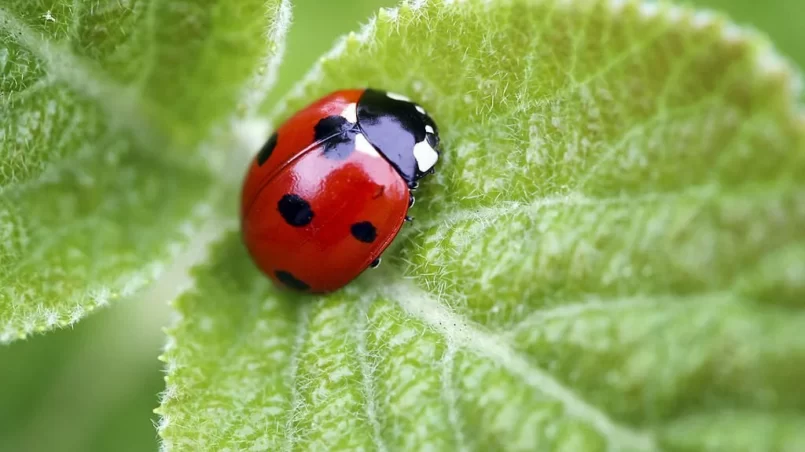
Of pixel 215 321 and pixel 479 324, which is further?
pixel 215 321

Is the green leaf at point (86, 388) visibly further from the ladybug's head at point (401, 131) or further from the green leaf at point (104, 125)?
the ladybug's head at point (401, 131)

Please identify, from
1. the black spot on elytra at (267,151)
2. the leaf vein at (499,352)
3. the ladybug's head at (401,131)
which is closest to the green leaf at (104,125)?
the black spot on elytra at (267,151)

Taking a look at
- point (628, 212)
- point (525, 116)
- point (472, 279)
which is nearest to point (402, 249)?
point (472, 279)

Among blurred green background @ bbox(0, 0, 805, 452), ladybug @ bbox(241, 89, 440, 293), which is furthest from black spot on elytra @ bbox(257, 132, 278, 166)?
blurred green background @ bbox(0, 0, 805, 452)

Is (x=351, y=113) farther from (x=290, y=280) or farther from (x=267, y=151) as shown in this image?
(x=290, y=280)

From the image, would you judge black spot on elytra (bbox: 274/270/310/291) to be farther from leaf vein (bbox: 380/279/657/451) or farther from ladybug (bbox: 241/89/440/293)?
leaf vein (bbox: 380/279/657/451)

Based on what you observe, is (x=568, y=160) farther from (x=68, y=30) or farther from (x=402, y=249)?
(x=68, y=30)
